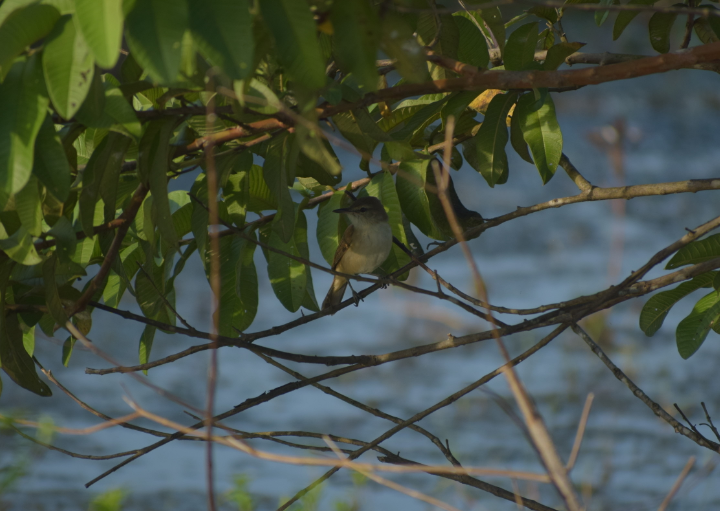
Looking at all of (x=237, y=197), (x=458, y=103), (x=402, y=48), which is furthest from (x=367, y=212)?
(x=402, y=48)

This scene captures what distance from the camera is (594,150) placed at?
8.30m

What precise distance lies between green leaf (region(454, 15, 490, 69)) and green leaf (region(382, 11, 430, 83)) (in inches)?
32.2

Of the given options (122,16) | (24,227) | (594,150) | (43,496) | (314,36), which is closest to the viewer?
(122,16)

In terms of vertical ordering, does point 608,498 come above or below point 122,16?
below

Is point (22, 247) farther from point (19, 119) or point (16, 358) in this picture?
point (16, 358)

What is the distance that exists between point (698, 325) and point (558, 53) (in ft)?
2.82

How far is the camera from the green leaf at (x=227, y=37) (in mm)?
1139

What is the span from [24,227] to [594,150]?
770 centimetres

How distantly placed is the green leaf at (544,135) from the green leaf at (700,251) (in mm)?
450

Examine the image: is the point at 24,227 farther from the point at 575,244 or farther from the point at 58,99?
the point at 575,244

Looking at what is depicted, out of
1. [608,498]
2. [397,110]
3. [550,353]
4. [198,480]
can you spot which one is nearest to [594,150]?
[550,353]

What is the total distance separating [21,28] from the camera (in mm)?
1164

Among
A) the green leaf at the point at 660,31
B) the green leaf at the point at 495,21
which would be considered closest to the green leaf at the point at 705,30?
the green leaf at the point at 660,31

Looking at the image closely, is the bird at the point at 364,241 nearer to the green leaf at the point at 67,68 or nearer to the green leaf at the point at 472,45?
the green leaf at the point at 472,45
